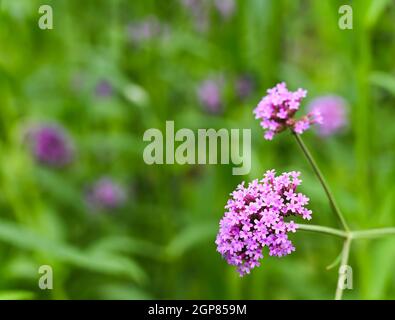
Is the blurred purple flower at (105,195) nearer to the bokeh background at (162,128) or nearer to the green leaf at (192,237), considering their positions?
the bokeh background at (162,128)

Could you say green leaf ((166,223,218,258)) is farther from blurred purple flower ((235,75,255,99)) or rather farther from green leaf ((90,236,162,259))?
blurred purple flower ((235,75,255,99))

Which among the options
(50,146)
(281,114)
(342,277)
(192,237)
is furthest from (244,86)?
(342,277)

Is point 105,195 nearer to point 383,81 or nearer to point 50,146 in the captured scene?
point 50,146

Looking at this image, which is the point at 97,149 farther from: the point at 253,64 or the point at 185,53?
the point at 253,64

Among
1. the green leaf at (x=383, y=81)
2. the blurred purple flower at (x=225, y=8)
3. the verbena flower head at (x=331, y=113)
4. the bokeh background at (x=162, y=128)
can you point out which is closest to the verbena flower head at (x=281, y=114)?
the green leaf at (x=383, y=81)

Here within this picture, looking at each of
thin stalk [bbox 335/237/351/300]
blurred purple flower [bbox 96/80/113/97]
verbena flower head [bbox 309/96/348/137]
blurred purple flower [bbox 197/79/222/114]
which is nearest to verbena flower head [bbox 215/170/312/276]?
thin stalk [bbox 335/237/351/300]

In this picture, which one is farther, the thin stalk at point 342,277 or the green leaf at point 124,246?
the green leaf at point 124,246

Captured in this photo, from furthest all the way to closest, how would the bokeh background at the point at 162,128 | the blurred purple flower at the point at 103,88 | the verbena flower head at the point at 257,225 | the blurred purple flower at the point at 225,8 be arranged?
1. the blurred purple flower at the point at 103,88
2. the blurred purple flower at the point at 225,8
3. the bokeh background at the point at 162,128
4. the verbena flower head at the point at 257,225
